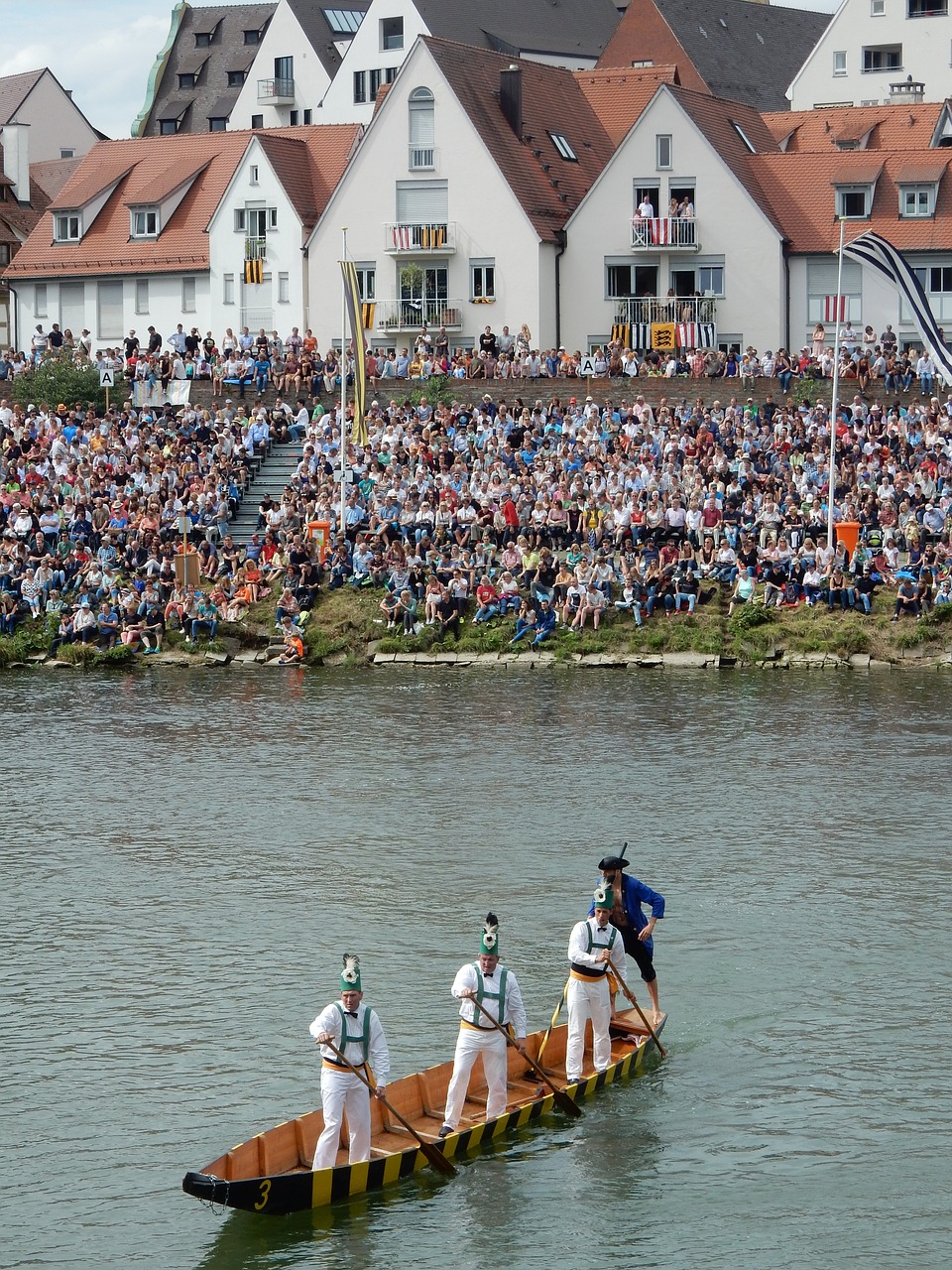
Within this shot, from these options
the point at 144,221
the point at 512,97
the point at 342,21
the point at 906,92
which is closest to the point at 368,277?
the point at 512,97

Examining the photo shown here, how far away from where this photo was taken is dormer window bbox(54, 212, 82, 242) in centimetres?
7638

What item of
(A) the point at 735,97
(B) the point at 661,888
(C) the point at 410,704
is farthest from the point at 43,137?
(B) the point at 661,888

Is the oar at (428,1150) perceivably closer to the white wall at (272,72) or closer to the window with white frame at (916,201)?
the window with white frame at (916,201)

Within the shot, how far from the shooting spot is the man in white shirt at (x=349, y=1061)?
15945 mm

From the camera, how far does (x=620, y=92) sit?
73.1 meters

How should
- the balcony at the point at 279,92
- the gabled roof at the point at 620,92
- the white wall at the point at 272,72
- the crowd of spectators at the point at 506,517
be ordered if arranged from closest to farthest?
the crowd of spectators at the point at 506,517 < the gabled roof at the point at 620,92 < the white wall at the point at 272,72 < the balcony at the point at 279,92

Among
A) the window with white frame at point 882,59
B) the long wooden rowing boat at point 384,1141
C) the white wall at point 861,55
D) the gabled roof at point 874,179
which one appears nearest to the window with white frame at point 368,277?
the gabled roof at point 874,179

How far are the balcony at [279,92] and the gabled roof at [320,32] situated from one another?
2.11 meters

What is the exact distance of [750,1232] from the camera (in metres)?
15.9

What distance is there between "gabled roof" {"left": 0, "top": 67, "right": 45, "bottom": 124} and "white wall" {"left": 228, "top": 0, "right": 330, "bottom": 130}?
10.9 m

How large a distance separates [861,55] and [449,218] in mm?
24248

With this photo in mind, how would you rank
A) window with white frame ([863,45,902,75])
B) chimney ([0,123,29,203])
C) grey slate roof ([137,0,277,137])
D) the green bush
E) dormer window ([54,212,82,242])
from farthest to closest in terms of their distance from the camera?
grey slate roof ([137,0,277,137]) < chimney ([0,123,29,203]) < window with white frame ([863,45,902,75]) < dormer window ([54,212,82,242]) < the green bush

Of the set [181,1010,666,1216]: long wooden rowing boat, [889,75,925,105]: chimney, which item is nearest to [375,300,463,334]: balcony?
[889,75,925,105]: chimney

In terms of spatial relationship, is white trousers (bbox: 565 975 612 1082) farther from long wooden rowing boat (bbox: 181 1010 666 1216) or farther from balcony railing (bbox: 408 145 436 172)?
balcony railing (bbox: 408 145 436 172)
